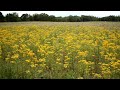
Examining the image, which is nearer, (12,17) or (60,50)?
(60,50)

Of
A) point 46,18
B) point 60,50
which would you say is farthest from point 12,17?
point 60,50

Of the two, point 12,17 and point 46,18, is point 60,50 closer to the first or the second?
point 46,18

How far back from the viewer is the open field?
577 cm

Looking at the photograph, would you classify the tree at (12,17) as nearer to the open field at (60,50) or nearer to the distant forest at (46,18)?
the distant forest at (46,18)

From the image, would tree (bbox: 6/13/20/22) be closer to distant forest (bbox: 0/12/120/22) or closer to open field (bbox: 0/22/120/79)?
distant forest (bbox: 0/12/120/22)

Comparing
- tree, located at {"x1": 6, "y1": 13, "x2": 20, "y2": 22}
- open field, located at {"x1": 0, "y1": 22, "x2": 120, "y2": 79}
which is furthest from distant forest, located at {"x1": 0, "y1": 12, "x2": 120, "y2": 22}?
open field, located at {"x1": 0, "y1": 22, "x2": 120, "y2": 79}

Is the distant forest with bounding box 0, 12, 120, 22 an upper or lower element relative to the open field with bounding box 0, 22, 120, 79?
upper

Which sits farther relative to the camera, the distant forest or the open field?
the distant forest

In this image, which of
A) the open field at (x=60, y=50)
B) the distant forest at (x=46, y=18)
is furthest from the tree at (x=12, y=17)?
the open field at (x=60, y=50)

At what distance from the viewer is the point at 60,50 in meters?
6.36
